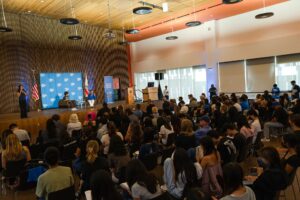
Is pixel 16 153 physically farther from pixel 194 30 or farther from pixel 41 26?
pixel 194 30

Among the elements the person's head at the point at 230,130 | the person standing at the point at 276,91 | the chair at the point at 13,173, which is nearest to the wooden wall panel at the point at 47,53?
the chair at the point at 13,173

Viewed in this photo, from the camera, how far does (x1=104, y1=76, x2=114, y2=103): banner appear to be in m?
16.9

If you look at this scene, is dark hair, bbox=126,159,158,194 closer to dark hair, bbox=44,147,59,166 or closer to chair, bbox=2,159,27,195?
dark hair, bbox=44,147,59,166

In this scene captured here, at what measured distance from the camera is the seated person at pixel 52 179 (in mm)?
2662

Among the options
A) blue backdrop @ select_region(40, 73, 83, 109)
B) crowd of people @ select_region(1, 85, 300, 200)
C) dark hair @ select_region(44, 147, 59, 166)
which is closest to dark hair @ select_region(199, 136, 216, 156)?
crowd of people @ select_region(1, 85, 300, 200)

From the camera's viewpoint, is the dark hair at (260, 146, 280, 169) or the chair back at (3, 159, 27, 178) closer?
the dark hair at (260, 146, 280, 169)

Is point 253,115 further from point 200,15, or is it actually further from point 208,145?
point 200,15

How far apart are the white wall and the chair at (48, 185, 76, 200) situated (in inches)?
451

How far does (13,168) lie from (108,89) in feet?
43.6

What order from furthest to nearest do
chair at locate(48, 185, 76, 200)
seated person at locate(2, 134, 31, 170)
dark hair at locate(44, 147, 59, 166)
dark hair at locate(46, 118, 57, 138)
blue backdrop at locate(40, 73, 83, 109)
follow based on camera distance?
blue backdrop at locate(40, 73, 83, 109) < dark hair at locate(46, 118, 57, 138) < seated person at locate(2, 134, 31, 170) < dark hair at locate(44, 147, 59, 166) < chair at locate(48, 185, 76, 200)

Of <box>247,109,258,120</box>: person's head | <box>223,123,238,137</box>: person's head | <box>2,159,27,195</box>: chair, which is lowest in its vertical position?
<box>2,159,27,195</box>: chair

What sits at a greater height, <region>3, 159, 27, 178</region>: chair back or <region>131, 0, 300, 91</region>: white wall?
<region>131, 0, 300, 91</region>: white wall

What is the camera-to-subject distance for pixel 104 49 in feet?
56.0

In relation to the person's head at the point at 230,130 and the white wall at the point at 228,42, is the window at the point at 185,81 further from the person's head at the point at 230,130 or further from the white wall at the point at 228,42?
the person's head at the point at 230,130
